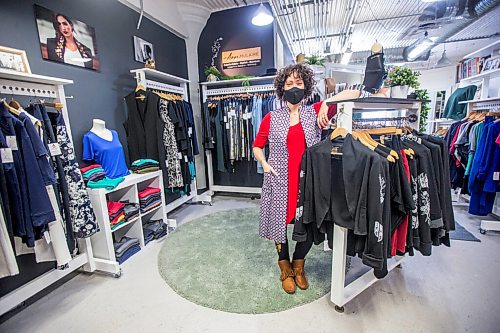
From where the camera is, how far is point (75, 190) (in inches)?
77.0

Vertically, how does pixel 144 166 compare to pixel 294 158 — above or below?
below

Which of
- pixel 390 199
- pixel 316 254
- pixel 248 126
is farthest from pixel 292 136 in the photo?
pixel 248 126

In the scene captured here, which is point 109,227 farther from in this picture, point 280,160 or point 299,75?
point 299,75

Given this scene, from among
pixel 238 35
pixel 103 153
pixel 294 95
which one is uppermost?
pixel 238 35

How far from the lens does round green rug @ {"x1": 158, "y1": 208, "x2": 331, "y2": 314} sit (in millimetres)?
1843

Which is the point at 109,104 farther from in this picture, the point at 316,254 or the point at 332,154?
the point at 316,254

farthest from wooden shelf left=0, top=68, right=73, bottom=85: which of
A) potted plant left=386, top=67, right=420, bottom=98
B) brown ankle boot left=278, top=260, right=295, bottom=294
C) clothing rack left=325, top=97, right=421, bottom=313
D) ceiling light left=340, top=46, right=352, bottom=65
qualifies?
ceiling light left=340, top=46, right=352, bottom=65

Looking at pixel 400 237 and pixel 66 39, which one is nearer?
pixel 400 237

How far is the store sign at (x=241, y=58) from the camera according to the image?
4.11 metres

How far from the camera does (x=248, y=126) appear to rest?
12.4 ft

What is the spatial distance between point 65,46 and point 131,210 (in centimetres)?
163

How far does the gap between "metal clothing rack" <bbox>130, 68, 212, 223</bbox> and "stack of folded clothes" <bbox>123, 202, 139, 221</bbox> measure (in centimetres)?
60

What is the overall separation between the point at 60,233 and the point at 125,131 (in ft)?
5.00

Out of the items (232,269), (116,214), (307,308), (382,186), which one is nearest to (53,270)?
(116,214)
